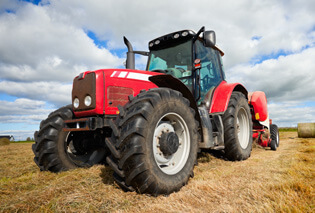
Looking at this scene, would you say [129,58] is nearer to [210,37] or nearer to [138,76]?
[138,76]

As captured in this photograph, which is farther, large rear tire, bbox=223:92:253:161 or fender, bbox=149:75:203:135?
large rear tire, bbox=223:92:253:161

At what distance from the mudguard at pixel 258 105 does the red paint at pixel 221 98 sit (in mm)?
1716

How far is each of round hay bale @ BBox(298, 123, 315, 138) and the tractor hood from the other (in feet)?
32.7

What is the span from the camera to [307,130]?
10.0 metres

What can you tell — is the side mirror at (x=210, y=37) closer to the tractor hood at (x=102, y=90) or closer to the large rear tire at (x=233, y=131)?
the tractor hood at (x=102, y=90)

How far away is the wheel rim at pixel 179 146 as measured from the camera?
2420mm

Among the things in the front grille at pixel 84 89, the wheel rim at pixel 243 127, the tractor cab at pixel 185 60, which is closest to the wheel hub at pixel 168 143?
the front grille at pixel 84 89

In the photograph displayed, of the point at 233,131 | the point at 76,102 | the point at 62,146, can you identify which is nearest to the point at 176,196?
the point at 76,102

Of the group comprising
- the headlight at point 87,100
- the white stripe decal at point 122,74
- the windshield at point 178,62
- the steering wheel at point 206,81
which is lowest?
the headlight at point 87,100

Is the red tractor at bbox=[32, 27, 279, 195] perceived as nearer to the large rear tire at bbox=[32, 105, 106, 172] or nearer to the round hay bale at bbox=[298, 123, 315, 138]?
the large rear tire at bbox=[32, 105, 106, 172]

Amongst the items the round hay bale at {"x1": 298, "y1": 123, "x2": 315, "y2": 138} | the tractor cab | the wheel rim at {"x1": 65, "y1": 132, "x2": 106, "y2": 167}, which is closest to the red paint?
A: the tractor cab

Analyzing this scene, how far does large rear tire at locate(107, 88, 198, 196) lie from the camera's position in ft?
6.53

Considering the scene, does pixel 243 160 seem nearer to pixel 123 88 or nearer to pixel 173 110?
pixel 173 110

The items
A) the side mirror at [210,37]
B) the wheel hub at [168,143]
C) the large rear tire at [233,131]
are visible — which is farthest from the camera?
the large rear tire at [233,131]
